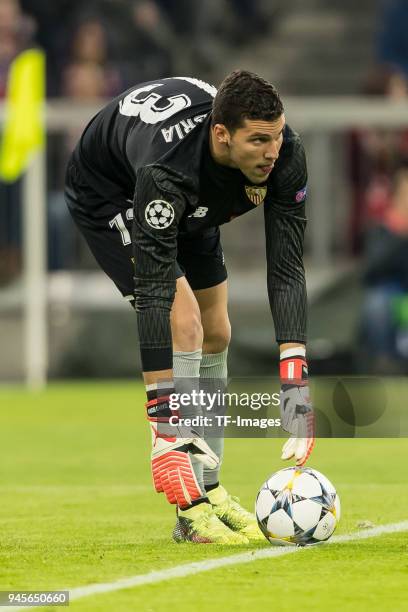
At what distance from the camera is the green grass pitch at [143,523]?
4.69m

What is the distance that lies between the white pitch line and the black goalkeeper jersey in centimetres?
72

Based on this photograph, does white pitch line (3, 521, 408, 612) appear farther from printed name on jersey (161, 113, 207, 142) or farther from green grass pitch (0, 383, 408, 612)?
printed name on jersey (161, 113, 207, 142)

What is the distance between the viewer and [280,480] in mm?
5754

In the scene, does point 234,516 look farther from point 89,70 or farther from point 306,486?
point 89,70

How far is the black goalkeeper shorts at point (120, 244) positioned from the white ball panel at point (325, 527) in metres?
1.21

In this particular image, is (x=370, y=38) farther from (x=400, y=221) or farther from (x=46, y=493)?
(x=46, y=493)

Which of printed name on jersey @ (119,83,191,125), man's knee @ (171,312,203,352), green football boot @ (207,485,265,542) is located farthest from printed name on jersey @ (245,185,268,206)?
green football boot @ (207,485,265,542)

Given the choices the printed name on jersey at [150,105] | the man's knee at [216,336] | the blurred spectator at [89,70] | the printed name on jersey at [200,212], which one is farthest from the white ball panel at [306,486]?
the blurred spectator at [89,70]

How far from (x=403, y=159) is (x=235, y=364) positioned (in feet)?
8.48

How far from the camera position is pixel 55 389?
46.8 feet

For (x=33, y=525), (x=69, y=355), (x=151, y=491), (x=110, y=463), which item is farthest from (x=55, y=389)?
(x=33, y=525)

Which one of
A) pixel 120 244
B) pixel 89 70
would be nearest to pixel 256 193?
pixel 120 244

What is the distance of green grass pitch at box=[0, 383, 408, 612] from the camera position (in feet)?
15.4

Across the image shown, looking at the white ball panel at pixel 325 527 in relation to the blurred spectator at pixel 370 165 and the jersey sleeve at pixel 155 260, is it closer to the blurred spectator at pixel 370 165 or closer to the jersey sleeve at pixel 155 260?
the jersey sleeve at pixel 155 260
